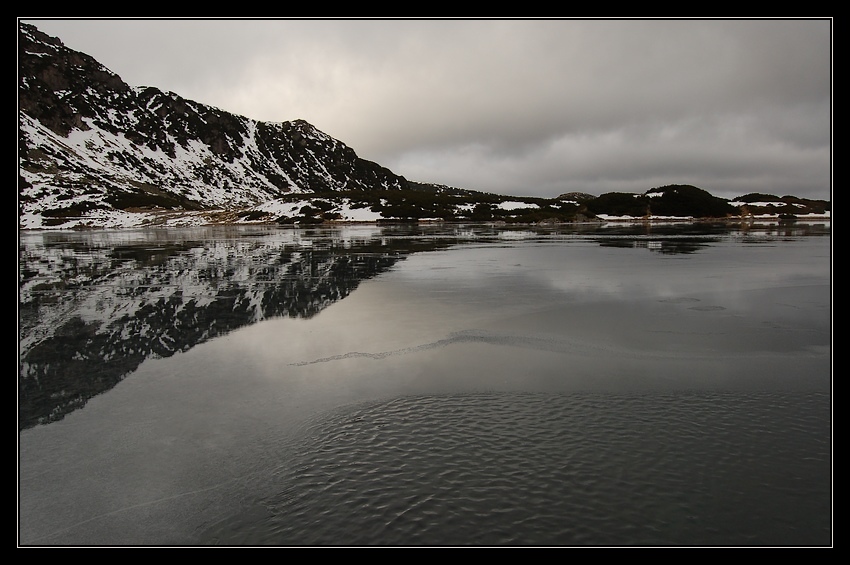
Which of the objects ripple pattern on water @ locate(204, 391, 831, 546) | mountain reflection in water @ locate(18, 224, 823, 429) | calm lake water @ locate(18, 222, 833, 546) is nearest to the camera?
ripple pattern on water @ locate(204, 391, 831, 546)

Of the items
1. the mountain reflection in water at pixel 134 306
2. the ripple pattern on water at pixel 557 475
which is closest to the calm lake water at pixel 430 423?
the ripple pattern on water at pixel 557 475

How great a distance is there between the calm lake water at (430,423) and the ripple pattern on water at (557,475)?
34mm

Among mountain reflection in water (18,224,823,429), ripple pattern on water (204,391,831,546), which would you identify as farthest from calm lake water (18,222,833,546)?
mountain reflection in water (18,224,823,429)

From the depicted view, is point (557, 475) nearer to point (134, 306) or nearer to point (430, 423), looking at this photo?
point (430, 423)

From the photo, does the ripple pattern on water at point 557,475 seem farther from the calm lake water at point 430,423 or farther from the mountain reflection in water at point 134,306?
the mountain reflection in water at point 134,306

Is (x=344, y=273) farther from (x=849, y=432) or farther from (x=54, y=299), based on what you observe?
(x=849, y=432)

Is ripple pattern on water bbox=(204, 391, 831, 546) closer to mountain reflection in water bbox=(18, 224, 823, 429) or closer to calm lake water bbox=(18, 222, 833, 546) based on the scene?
calm lake water bbox=(18, 222, 833, 546)

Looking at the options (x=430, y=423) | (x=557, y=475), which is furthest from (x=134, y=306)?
(x=557, y=475)

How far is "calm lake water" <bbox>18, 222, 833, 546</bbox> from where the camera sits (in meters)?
6.65

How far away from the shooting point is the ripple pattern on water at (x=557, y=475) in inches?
252

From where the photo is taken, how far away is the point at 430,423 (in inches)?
370

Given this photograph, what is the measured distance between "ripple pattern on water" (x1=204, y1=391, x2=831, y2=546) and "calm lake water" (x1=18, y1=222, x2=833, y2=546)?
0.03m

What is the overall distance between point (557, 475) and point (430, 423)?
8.58 ft

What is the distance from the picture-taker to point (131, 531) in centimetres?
664
